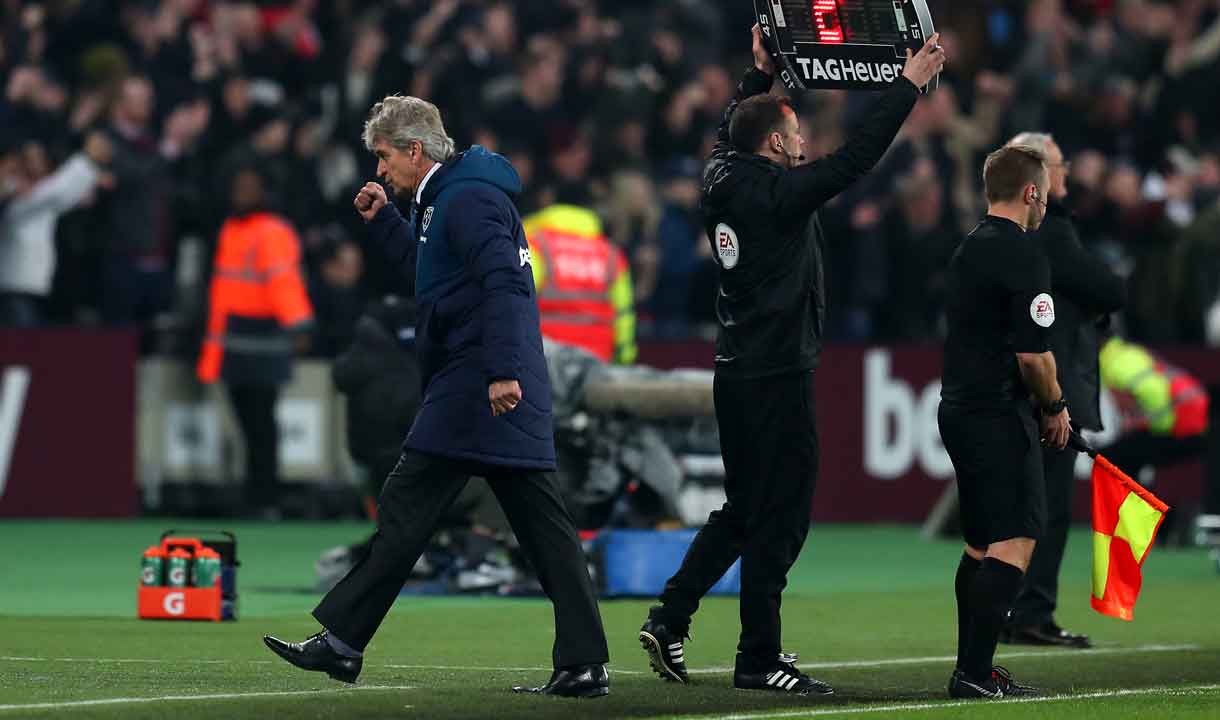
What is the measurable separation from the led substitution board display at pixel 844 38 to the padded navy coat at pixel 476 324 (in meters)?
1.28

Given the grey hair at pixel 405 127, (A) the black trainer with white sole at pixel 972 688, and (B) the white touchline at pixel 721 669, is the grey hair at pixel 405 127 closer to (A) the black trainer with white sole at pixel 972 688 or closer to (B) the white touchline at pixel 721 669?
(B) the white touchline at pixel 721 669

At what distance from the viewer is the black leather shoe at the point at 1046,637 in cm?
1321

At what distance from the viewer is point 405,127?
10320 millimetres

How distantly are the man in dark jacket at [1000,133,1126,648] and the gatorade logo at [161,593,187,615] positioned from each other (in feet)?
13.6

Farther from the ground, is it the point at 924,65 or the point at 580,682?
the point at 924,65

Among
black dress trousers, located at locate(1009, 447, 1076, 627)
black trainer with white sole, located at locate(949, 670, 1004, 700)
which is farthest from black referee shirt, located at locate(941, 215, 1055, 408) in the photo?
black dress trousers, located at locate(1009, 447, 1076, 627)

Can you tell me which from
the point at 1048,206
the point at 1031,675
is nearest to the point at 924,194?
the point at 1048,206

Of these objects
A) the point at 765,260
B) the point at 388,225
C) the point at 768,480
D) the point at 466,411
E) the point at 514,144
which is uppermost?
the point at 514,144

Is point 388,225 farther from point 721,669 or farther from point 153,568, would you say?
point 153,568

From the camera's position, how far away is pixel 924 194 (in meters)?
22.8

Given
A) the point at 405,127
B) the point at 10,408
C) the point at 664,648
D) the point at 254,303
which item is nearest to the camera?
the point at 405,127

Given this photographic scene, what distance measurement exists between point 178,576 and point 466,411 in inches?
164

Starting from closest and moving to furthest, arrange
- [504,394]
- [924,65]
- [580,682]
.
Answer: [504,394] → [580,682] → [924,65]

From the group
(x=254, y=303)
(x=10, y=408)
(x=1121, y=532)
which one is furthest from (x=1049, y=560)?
(x=10, y=408)
